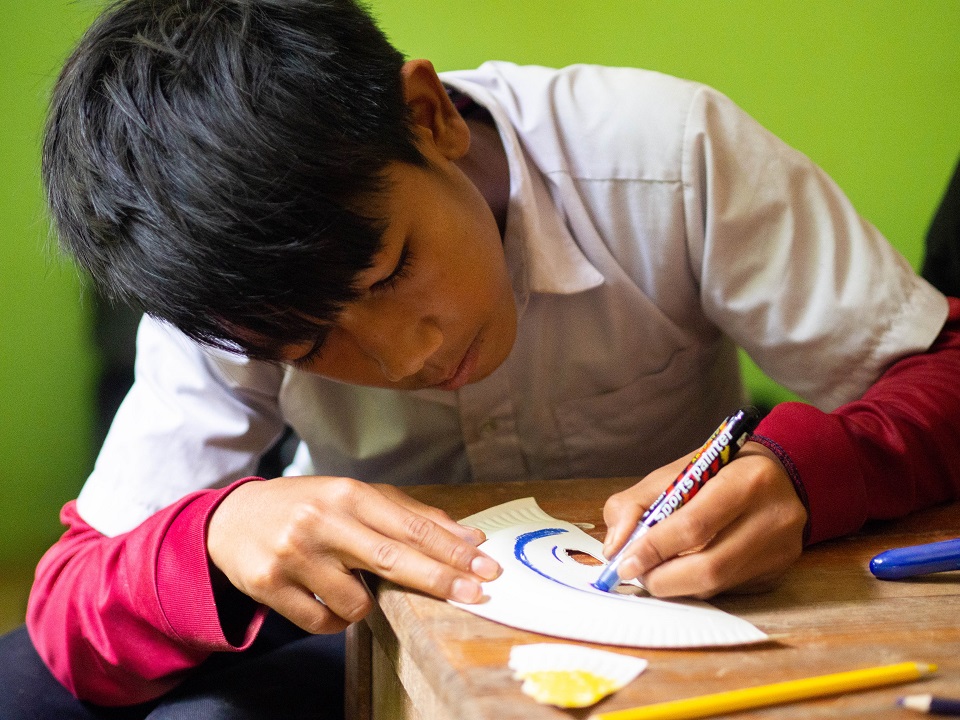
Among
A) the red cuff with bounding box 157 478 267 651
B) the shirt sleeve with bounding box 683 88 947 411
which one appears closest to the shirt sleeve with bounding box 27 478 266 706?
the red cuff with bounding box 157 478 267 651

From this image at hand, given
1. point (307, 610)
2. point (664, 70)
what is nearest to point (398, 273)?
point (307, 610)

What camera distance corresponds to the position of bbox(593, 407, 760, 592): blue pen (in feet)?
1.65

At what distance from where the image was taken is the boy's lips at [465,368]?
0.69 meters

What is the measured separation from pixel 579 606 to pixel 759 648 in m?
0.09

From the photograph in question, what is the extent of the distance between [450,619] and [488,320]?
0.28m

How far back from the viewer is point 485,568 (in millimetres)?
505

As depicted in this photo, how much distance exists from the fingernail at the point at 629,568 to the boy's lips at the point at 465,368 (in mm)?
243

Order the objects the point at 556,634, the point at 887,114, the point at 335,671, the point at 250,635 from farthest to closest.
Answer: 1. the point at 887,114
2. the point at 335,671
3. the point at 250,635
4. the point at 556,634

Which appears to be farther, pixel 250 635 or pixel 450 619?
pixel 250 635

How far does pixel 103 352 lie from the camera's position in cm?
131

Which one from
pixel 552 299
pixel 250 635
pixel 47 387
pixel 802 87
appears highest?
pixel 802 87

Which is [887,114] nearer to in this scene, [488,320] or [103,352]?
[488,320]

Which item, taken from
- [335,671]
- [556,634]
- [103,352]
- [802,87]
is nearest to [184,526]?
[335,671]

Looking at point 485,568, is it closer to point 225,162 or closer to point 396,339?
point 396,339
